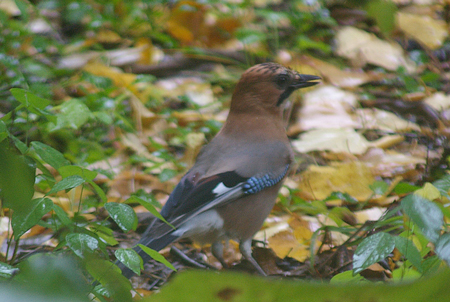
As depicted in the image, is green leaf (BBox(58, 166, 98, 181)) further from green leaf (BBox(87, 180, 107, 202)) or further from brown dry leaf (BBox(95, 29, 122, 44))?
brown dry leaf (BBox(95, 29, 122, 44))

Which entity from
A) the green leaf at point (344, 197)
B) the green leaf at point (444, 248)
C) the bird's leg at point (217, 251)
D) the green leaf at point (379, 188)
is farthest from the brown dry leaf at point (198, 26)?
the green leaf at point (444, 248)

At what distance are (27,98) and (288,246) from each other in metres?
1.41

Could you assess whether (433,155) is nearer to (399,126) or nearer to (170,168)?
(399,126)

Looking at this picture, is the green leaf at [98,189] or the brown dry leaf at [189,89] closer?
the green leaf at [98,189]

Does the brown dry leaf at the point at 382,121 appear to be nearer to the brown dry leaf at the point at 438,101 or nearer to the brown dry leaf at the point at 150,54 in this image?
the brown dry leaf at the point at 438,101

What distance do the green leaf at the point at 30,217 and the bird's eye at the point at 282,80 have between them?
6.05 ft

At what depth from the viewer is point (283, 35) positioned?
547cm

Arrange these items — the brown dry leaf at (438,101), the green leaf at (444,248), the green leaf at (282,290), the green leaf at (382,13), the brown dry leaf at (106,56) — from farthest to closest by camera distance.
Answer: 1. the brown dry leaf at (106,56)
2. the brown dry leaf at (438,101)
3. the green leaf at (444,248)
4. the green leaf at (382,13)
5. the green leaf at (282,290)

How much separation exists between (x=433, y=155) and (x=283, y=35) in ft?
8.04

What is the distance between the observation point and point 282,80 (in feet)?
10.4

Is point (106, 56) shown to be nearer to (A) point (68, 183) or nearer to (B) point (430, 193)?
(A) point (68, 183)

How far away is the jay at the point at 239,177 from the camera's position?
8.32ft

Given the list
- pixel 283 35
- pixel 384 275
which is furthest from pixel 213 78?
pixel 384 275

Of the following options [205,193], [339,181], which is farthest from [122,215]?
[339,181]
